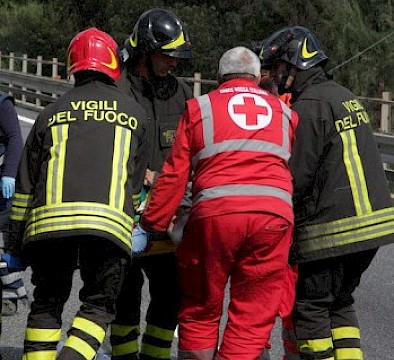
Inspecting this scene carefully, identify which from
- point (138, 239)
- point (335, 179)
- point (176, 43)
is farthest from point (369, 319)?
point (176, 43)

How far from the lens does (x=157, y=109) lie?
5453 mm

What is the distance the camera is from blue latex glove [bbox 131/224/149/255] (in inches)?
198

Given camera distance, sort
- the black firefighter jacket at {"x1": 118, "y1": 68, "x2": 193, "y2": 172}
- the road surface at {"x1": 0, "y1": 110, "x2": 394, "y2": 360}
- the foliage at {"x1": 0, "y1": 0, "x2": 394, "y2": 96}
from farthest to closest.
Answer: the foliage at {"x1": 0, "y1": 0, "x2": 394, "y2": 96} → the road surface at {"x1": 0, "y1": 110, "x2": 394, "y2": 360} → the black firefighter jacket at {"x1": 118, "y1": 68, "x2": 193, "y2": 172}

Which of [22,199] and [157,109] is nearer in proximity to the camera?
[22,199]

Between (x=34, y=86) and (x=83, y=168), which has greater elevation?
(x=34, y=86)

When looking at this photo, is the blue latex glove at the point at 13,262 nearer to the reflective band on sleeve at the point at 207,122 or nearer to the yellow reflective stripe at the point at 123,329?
the yellow reflective stripe at the point at 123,329

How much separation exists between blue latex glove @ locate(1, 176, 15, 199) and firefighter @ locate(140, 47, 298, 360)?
152cm

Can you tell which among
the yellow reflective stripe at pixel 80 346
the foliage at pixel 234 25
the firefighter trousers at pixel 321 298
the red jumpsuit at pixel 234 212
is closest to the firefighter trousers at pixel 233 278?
the red jumpsuit at pixel 234 212

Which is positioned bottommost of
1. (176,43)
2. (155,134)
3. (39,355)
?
(39,355)

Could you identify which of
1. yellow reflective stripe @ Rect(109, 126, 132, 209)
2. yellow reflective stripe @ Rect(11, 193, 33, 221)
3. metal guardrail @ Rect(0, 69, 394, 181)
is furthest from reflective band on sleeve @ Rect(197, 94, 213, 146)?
metal guardrail @ Rect(0, 69, 394, 181)

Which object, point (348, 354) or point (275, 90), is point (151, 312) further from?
point (275, 90)

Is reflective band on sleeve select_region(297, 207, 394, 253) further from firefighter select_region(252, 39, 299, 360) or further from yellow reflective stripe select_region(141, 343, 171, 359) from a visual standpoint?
yellow reflective stripe select_region(141, 343, 171, 359)

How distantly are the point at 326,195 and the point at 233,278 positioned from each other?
2.07ft

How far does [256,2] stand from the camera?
41250 millimetres
